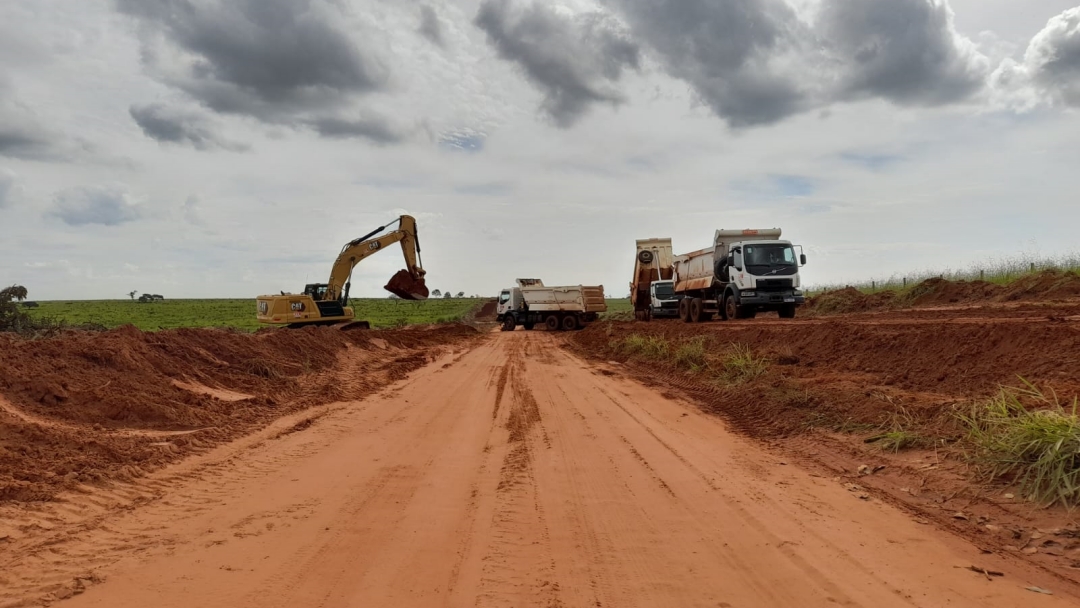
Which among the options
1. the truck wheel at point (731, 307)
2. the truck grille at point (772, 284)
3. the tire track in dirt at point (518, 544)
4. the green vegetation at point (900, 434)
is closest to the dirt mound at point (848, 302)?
the truck wheel at point (731, 307)

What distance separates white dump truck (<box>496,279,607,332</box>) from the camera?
36625 millimetres

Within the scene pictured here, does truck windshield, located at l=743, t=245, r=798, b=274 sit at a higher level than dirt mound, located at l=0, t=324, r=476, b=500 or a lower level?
higher

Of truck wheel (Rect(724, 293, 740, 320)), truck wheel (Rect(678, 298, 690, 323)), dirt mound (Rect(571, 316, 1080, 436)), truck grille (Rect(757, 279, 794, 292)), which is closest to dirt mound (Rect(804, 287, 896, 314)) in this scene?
truck wheel (Rect(678, 298, 690, 323))

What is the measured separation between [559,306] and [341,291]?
14662mm

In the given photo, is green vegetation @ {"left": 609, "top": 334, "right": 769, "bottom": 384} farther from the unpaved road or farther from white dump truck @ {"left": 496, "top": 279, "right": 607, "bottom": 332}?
white dump truck @ {"left": 496, "top": 279, "right": 607, "bottom": 332}

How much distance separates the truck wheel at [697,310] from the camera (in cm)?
2531

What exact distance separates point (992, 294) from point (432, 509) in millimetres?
24312

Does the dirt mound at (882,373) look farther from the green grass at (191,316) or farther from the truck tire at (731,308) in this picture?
the green grass at (191,316)

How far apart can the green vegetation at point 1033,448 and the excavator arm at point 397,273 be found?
20449mm

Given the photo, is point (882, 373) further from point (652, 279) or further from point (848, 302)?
point (652, 279)

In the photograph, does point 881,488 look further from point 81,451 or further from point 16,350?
point 16,350

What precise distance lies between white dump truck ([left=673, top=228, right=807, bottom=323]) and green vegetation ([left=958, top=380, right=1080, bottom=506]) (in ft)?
49.6

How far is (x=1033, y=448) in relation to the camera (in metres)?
5.20

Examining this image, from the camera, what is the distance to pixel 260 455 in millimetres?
7246
